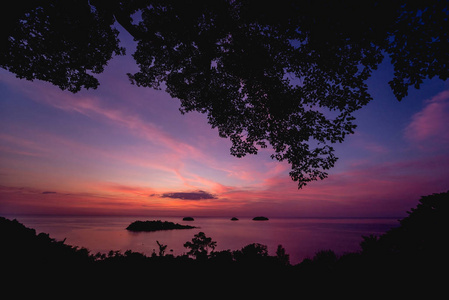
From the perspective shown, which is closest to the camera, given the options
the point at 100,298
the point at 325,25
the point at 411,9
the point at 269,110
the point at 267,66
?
the point at 100,298

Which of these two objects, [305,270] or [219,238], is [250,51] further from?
[219,238]

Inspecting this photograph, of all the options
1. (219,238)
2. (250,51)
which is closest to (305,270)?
(250,51)

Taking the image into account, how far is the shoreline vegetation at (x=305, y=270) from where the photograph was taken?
3.23 metres

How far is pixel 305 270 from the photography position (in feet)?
15.0

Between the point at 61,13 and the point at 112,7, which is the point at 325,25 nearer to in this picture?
the point at 112,7

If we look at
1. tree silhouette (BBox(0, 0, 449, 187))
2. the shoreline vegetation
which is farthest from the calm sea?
tree silhouette (BBox(0, 0, 449, 187))

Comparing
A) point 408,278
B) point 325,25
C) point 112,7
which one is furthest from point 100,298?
point 112,7

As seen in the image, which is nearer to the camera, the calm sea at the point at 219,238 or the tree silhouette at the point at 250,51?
the tree silhouette at the point at 250,51

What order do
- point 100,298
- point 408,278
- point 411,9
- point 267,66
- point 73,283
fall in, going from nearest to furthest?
point 408,278 → point 100,298 → point 73,283 → point 411,9 → point 267,66

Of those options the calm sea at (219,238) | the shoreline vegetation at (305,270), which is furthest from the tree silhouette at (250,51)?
the calm sea at (219,238)

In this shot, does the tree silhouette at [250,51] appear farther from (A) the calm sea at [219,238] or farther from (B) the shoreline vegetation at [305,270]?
(A) the calm sea at [219,238]

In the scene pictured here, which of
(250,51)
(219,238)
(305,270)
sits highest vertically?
(250,51)

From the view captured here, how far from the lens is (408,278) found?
308 centimetres

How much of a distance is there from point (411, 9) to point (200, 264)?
8.90 metres
